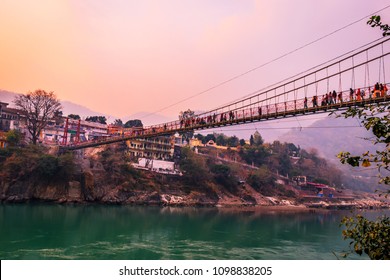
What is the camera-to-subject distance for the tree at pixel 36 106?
48.7 metres

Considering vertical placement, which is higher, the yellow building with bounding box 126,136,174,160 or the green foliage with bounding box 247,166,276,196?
the yellow building with bounding box 126,136,174,160

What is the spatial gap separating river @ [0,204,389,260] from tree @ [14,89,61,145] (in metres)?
16.3

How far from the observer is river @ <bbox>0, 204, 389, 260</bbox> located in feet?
64.8

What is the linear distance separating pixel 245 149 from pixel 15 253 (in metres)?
61.3

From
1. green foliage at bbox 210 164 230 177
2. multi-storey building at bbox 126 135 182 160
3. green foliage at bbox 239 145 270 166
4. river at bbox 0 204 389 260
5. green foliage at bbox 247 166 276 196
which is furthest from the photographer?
green foliage at bbox 239 145 270 166

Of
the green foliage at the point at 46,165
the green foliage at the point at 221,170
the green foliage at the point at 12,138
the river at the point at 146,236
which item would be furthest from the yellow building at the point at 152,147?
the river at the point at 146,236

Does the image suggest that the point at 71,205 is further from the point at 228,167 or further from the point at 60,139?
the point at 228,167

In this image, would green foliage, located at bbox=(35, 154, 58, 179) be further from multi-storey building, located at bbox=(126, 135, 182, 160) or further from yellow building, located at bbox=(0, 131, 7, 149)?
multi-storey building, located at bbox=(126, 135, 182, 160)

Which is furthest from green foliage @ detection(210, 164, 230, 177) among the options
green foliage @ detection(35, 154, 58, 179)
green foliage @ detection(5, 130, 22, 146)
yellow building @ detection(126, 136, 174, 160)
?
green foliage @ detection(5, 130, 22, 146)

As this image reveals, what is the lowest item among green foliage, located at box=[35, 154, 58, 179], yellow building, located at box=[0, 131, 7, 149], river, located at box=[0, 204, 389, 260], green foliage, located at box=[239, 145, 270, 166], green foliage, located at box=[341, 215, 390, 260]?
river, located at box=[0, 204, 389, 260]

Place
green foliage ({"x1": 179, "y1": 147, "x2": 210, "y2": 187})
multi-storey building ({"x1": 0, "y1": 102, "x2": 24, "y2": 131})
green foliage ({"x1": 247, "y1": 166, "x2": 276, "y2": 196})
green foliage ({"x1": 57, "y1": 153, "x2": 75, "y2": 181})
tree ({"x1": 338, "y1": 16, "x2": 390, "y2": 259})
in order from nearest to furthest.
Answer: tree ({"x1": 338, "y1": 16, "x2": 390, "y2": 259}) → green foliage ({"x1": 57, "y1": 153, "x2": 75, "y2": 181}) → multi-storey building ({"x1": 0, "y1": 102, "x2": 24, "y2": 131}) → green foliage ({"x1": 179, "y1": 147, "x2": 210, "y2": 187}) → green foliage ({"x1": 247, "y1": 166, "x2": 276, "y2": 196})

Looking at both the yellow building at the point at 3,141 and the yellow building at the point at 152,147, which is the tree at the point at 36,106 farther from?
the yellow building at the point at 152,147

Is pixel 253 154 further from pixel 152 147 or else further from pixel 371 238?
pixel 371 238

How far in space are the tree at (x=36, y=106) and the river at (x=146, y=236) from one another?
53.4 feet
